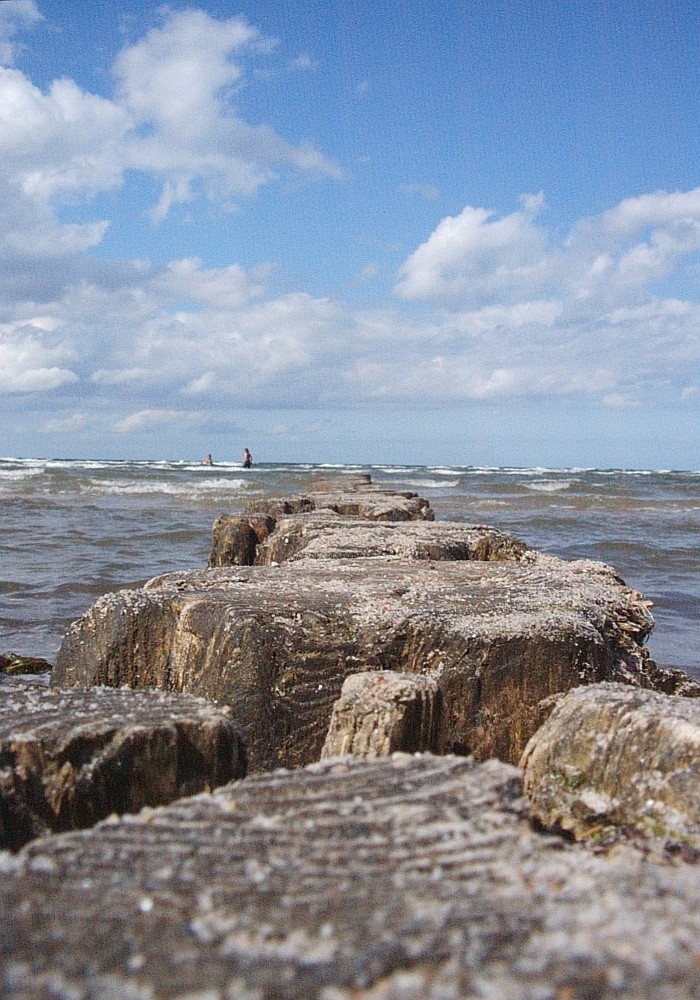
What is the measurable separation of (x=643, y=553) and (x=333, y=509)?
6820 mm

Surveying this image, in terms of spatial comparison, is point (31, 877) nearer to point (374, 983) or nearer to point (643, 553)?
point (374, 983)

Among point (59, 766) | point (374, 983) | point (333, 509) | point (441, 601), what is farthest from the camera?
point (333, 509)

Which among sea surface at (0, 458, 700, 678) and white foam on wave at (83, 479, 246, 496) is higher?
white foam on wave at (83, 479, 246, 496)

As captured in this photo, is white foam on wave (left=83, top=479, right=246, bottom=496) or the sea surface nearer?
the sea surface

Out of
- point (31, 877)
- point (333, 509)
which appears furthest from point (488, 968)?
point (333, 509)

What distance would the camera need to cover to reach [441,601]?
2617 millimetres

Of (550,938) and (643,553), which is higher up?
(550,938)

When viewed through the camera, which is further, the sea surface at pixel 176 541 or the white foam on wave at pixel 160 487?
the white foam on wave at pixel 160 487

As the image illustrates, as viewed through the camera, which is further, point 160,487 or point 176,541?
point 160,487

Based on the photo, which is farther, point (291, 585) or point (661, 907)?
point (291, 585)

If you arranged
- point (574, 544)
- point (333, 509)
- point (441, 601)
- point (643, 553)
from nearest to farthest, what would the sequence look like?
point (441, 601) → point (333, 509) → point (643, 553) → point (574, 544)

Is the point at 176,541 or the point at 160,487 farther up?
the point at 160,487

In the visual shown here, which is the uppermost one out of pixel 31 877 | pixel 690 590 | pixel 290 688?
pixel 31 877

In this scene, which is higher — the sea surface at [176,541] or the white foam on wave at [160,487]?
the white foam on wave at [160,487]
